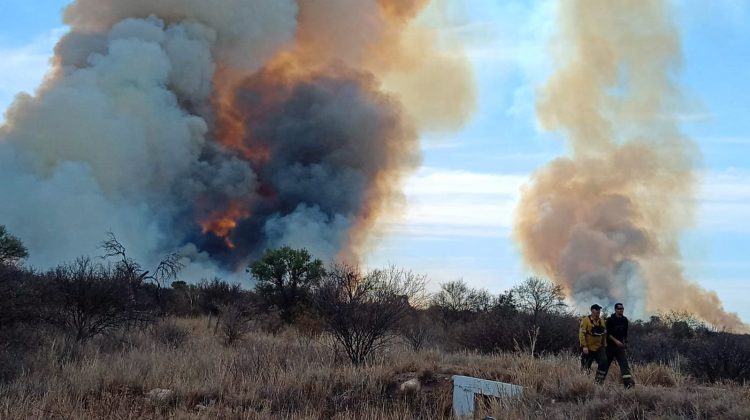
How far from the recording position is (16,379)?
939 cm

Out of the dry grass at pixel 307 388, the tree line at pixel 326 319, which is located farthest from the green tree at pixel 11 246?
the dry grass at pixel 307 388

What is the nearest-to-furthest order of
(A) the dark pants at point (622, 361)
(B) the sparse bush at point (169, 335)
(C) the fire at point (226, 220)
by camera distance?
(A) the dark pants at point (622, 361), (B) the sparse bush at point (169, 335), (C) the fire at point (226, 220)

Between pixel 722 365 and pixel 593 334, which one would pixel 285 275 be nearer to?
pixel 722 365

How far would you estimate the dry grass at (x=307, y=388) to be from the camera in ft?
26.5

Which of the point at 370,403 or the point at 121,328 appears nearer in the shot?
the point at 370,403

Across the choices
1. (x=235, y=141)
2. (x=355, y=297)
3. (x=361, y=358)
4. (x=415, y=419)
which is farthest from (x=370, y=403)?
(x=235, y=141)

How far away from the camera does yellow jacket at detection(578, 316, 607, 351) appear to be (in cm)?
1138

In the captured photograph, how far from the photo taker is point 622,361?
11.0m

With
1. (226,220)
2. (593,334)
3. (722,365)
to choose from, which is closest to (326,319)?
(593,334)

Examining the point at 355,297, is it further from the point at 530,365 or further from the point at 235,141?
the point at 235,141

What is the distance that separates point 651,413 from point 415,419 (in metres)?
3.00

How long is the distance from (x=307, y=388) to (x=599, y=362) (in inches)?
197

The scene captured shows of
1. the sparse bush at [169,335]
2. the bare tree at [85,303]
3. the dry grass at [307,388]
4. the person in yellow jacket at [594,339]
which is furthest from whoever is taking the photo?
the sparse bush at [169,335]

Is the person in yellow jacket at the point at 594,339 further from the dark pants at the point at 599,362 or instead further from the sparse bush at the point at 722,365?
the sparse bush at the point at 722,365
